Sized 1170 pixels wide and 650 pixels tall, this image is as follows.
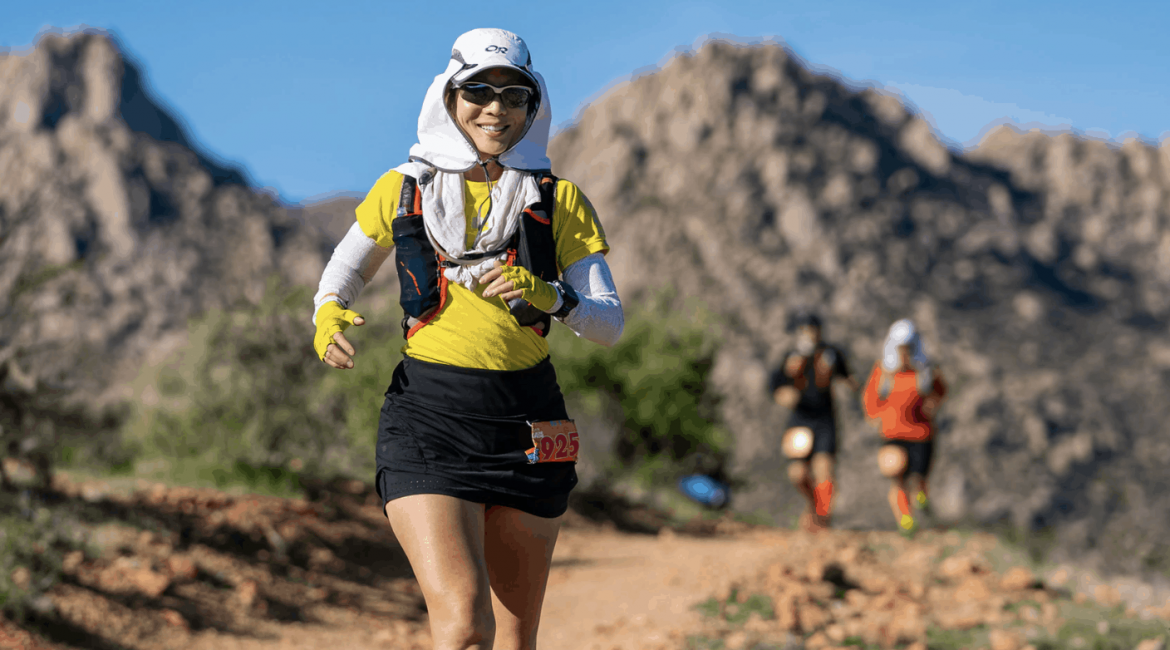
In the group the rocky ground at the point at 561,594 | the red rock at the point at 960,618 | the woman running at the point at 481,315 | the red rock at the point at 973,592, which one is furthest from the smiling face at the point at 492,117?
the red rock at the point at 973,592

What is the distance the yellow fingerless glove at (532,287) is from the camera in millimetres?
2506

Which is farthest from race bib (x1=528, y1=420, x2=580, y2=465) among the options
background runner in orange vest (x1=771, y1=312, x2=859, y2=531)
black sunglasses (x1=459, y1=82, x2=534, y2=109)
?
background runner in orange vest (x1=771, y1=312, x2=859, y2=531)

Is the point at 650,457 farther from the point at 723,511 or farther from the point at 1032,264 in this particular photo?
the point at 1032,264

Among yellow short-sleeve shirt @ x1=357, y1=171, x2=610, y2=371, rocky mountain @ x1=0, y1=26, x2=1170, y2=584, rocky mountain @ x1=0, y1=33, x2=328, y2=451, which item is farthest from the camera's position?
rocky mountain @ x1=0, y1=33, x2=328, y2=451

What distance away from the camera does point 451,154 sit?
279 centimetres

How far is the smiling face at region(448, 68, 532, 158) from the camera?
2826 mm

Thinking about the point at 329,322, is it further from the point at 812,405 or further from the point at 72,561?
the point at 812,405

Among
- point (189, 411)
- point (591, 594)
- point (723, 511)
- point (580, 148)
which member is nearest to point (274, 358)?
point (189, 411)

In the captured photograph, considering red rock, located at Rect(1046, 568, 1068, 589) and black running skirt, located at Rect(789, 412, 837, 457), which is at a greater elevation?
black running skirt, located at Rect(789, 412, 837, 457)

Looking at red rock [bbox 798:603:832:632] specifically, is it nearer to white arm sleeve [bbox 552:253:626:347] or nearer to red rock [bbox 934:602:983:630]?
red rock [bbox 934:602:983:630]

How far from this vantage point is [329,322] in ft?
8.79

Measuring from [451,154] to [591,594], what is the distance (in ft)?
16.3

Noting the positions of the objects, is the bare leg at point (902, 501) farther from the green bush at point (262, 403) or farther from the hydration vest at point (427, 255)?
the hydration vest at point (427, 255)

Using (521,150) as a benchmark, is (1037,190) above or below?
above
